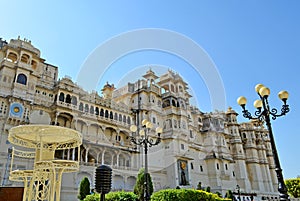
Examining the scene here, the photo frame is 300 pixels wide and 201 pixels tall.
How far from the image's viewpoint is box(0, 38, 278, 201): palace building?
2584cm

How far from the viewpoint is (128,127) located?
1421 inches

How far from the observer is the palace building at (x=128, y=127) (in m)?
25.8

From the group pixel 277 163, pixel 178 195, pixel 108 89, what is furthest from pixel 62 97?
pixel 277 163

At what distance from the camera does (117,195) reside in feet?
53.5

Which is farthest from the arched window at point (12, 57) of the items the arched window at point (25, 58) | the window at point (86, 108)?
the window at point (86, 108)

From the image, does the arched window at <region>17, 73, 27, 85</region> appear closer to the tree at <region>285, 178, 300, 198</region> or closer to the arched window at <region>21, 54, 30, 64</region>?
the arched window at <region>21, 54, 30, 64</region>

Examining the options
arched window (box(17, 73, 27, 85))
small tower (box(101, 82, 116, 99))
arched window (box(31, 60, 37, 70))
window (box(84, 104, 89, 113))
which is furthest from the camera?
small tower (box(101, 82, 116, 99))

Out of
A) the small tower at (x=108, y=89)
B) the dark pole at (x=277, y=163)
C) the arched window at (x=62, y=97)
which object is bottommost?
the dark pole at (x=277, y=163)

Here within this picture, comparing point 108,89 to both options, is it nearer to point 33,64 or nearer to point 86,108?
point 86,108

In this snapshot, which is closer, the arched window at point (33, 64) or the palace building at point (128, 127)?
the palace building at point (128, 127)

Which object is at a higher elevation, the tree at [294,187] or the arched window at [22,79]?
the arched window at [22,79]

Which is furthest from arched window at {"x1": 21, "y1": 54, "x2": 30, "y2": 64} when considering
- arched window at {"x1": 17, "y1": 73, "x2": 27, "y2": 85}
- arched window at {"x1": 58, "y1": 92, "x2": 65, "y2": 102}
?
arched window at {"x1": 58, "y1": 92, "x2": 65, "y2": 102}

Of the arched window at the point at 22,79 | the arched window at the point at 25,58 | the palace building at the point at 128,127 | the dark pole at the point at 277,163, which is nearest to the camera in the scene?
the dark pole at the point at 277,163

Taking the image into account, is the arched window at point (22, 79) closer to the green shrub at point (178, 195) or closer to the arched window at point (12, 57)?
the arched window at point (12, 57)
